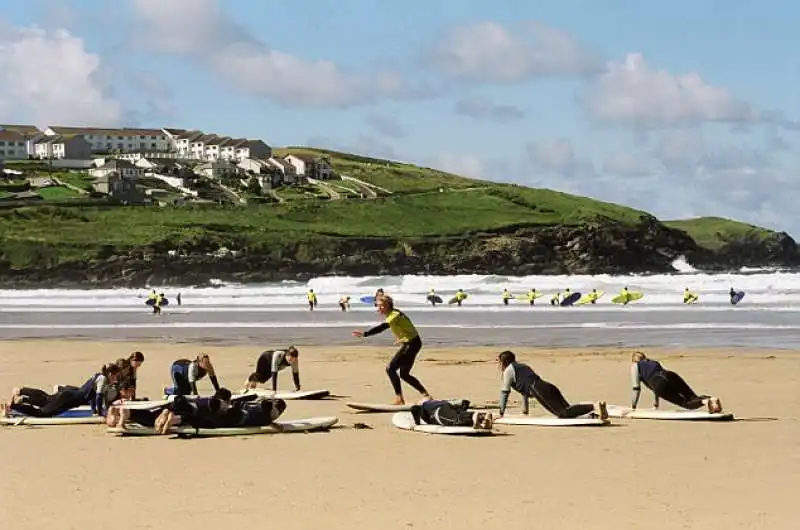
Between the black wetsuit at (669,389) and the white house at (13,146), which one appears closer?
the black wetsuit at (669,389)

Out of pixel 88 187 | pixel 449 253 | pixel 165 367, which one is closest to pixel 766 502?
pixel 165 367

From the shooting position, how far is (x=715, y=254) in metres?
157

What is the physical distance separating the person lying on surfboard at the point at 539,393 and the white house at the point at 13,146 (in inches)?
6474

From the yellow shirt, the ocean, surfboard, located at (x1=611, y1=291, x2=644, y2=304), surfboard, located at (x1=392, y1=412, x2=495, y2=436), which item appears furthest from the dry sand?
surfboard, located at (x1=611, y1=291, x2=644, y2=304)

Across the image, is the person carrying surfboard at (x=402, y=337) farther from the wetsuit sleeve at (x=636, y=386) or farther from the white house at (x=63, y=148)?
the white house at (x=63, y=148)

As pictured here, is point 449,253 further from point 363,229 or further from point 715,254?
point 715,254

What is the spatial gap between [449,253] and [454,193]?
31.2m

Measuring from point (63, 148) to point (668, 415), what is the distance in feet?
519

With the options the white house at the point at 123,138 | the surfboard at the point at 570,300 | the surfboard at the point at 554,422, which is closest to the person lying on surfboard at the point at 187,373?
the surfboard at the point at 554,422

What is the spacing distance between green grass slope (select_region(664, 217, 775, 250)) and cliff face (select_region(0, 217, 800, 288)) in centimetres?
709

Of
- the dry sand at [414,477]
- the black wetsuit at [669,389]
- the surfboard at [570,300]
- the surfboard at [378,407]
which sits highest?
the surfboard at [570,300]

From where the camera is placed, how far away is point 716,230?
17750 cm

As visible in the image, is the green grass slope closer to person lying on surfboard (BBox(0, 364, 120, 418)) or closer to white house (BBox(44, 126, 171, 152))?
white house (BBox(44, 126, 171, 152))

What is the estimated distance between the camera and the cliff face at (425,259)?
105438 millimetres
